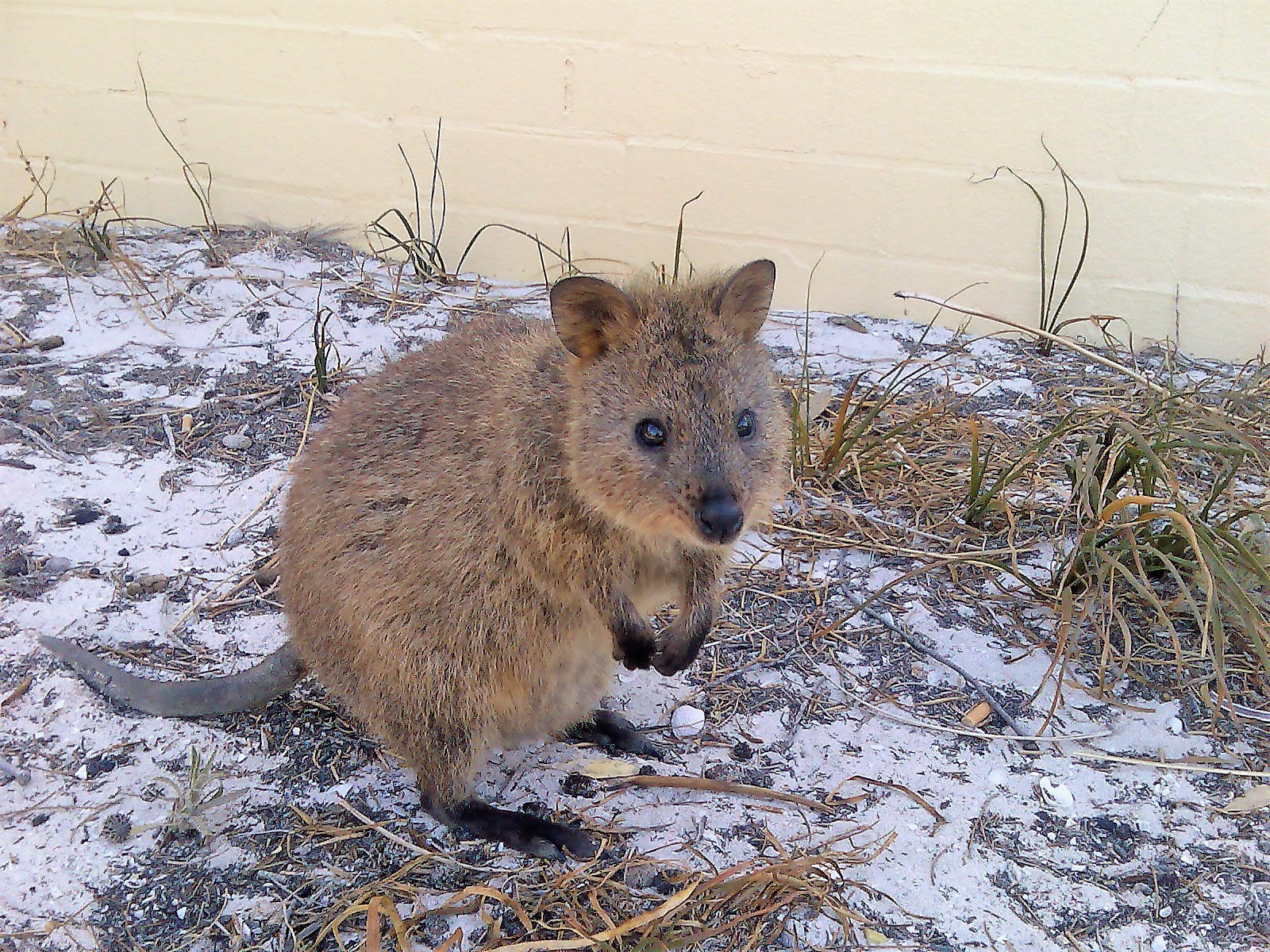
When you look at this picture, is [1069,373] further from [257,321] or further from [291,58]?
[291,58]

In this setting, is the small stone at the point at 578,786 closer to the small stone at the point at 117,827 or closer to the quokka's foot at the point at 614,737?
the quokka's foot at the point at 614,737

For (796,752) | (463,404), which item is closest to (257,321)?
(463,404)

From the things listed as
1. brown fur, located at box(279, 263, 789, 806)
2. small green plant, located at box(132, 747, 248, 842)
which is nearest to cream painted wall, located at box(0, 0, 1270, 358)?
brown fur, located at box(279, 263, 789, 806)

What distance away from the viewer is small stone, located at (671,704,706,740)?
2.79 metres

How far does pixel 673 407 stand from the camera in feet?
6.92

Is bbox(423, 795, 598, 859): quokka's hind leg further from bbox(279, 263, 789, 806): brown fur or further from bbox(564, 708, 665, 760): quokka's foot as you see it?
bbox(564, 708, 665, 760): quokka's foot

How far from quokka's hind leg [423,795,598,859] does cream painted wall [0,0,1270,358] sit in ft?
9.79

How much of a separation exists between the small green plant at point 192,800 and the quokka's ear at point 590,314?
4.25 ft

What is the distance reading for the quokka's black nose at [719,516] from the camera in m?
Answer: 2.00

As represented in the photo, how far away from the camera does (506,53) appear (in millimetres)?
4570

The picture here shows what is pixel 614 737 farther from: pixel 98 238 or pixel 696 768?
pixel 98 238

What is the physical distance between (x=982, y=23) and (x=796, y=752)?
3070 mm

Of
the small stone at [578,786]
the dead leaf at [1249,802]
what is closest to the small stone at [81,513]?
the small stone at [578,786]

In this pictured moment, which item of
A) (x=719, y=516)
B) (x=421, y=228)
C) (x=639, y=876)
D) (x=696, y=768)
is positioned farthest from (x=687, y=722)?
(x=421, y=228)
